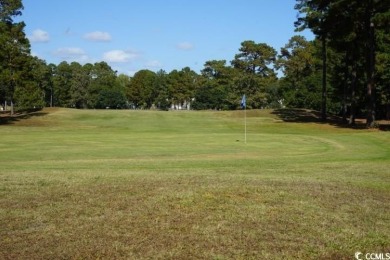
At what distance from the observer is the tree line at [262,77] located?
149 ft

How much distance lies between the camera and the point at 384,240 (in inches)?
297

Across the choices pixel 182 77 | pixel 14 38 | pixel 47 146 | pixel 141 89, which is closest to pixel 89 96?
pixel 141 89

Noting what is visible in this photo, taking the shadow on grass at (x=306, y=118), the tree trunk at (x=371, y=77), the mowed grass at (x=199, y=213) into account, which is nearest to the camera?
the mowed grass at (x=199, y=213)

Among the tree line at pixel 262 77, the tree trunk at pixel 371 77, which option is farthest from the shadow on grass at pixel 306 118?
the tree trunk at pixel 371 77

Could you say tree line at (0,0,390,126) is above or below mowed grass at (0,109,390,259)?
above

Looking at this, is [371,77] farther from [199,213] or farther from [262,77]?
[262,77]

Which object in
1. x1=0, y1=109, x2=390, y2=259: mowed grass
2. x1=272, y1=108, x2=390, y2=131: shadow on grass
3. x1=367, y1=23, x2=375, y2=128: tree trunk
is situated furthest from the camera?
x1=272, y1=108, x2=390, y2=131: shadow on grass

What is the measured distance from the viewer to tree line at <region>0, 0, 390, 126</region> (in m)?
45.3

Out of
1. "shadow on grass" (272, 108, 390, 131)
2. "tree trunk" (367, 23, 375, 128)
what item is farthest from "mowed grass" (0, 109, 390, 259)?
"shadow on grass" (272, 108, 390, 131)

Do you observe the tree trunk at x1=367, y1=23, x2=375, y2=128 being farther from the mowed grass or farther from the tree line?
the mowed grass

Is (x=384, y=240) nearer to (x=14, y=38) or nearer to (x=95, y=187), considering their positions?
(x=95, y=187)

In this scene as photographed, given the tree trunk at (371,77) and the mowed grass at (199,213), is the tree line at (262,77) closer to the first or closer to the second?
the tree trunk at (371,77)

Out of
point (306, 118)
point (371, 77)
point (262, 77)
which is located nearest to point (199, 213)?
point (371, 77)

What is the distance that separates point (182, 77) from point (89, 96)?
28060mm
